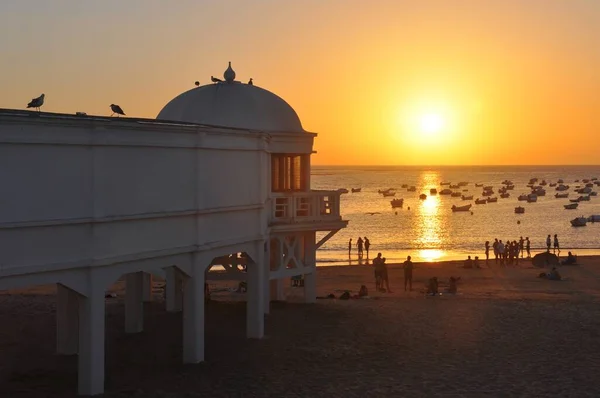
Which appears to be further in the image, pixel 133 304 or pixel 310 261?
pixel 310 261

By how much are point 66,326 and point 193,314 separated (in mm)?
3411

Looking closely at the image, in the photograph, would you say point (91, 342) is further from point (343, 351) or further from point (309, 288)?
point (309, 288)

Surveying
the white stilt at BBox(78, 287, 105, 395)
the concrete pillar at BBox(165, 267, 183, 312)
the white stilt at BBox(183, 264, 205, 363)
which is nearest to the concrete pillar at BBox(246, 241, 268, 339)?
the white stilt at BBox(183, 264, 205, 363)

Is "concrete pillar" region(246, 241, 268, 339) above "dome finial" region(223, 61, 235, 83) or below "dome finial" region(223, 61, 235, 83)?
below

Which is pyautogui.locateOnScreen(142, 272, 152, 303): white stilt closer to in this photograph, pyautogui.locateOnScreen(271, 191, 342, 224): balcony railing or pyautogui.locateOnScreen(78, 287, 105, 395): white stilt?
pyautogui.locateOnScreen(271, 191, 342, 224): balcony railing

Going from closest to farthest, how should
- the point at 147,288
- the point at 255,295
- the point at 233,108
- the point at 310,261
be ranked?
the point at 255,295
the point at 233,108
the point at 310,261
the point at 147,288

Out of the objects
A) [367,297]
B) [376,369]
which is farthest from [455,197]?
[376,369]

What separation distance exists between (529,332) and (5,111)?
575 inches

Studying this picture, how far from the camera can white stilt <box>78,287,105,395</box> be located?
13.9 metres

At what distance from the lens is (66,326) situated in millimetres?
18266

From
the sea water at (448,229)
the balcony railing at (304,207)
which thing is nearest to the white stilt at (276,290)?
the balcony railing at (304,207)

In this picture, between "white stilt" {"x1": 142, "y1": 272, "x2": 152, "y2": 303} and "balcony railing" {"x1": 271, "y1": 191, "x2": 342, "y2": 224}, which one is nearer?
"balcony railing" {"x1": 271, "y1": 191, "x2": 342, "y2": 224}

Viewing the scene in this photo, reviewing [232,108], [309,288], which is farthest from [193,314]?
[309,288]

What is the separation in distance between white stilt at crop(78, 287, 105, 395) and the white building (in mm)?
21
